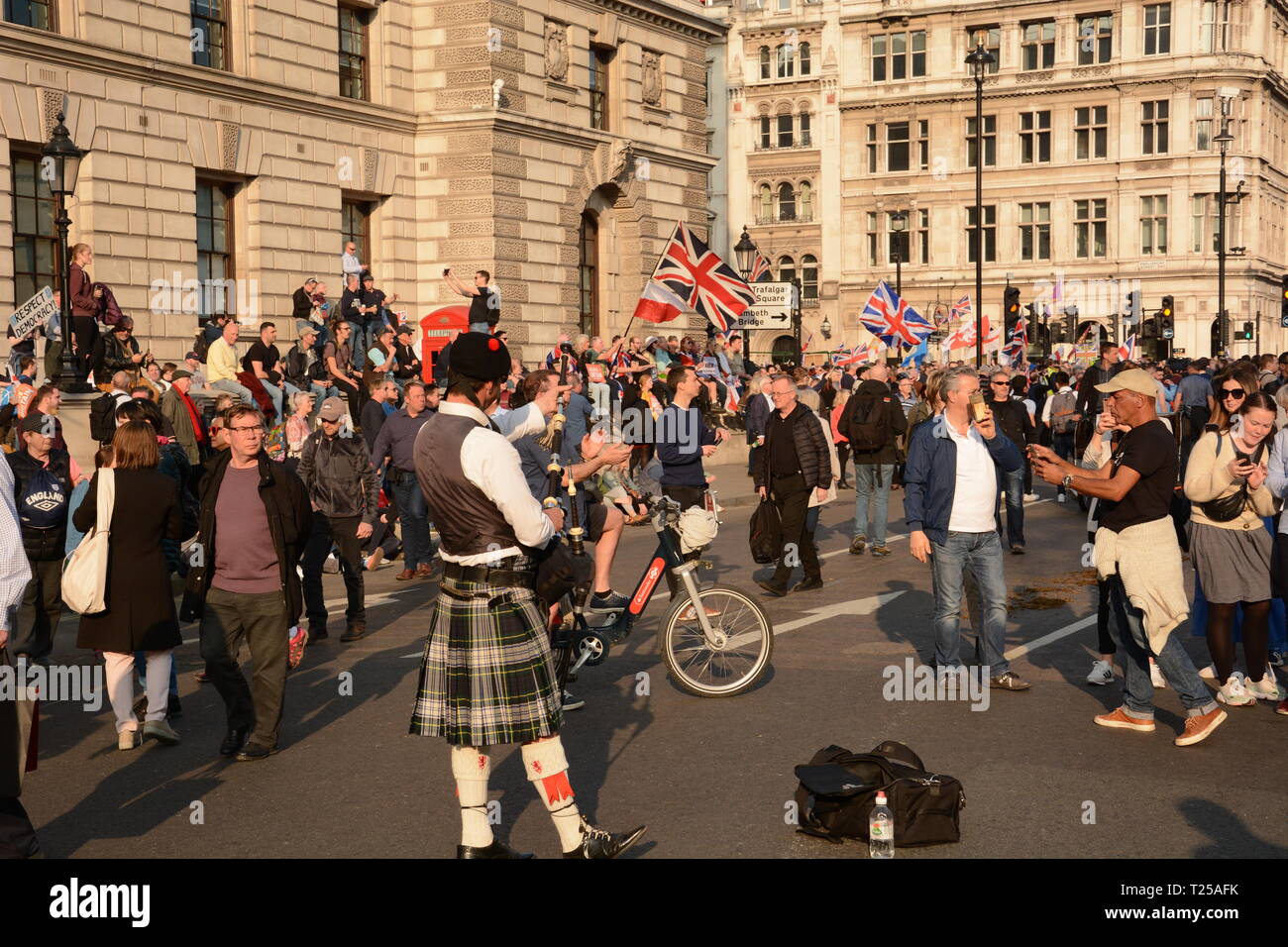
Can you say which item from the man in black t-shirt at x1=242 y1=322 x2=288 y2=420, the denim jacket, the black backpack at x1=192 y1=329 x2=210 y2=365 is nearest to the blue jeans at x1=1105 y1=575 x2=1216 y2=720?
the denim jacket

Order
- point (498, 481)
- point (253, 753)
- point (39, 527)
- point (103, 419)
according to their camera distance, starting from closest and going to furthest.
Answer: point (498, 481), point (253, 753), point (39, 527), point (103, 419)

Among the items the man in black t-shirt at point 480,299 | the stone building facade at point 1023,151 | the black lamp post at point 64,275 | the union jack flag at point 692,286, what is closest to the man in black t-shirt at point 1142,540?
the black lamp post at point 64,275

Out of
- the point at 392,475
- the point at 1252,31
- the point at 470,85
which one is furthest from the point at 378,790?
the point at 1252,31

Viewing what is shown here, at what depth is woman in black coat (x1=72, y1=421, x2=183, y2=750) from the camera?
27.0ft

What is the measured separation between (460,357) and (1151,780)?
13.2ft

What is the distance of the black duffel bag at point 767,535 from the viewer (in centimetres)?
1334

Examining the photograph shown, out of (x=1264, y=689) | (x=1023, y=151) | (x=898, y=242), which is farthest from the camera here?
(x=1023, y=151)

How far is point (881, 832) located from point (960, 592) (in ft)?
11.5

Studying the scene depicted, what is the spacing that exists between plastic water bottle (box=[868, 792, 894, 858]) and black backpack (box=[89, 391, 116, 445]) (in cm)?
708

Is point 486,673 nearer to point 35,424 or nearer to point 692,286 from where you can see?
point 35,424

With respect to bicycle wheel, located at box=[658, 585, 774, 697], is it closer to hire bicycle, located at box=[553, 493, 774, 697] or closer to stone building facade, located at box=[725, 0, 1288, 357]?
hire bicycle, located at box=[553, 493, 774, 697]

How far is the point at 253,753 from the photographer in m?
8.02

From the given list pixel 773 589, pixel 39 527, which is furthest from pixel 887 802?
pixel 773 589

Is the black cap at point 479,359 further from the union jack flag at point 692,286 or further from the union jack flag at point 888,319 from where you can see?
the union jack flag at point 888,319
